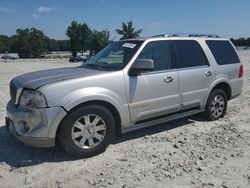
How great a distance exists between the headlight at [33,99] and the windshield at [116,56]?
52.2 inches

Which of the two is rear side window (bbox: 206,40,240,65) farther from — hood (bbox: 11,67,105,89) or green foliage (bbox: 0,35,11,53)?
green foliage (bbox: 0,35,11,53)

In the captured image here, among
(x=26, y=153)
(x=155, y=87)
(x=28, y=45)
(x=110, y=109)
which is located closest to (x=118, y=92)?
(x=110, y=109)

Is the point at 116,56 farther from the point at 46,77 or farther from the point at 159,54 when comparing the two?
the point at 46,77

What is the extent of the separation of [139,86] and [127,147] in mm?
1024

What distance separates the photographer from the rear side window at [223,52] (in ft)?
21.3

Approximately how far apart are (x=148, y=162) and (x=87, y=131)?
1.00m

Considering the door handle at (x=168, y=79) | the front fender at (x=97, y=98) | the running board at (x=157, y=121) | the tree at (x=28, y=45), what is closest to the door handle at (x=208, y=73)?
the running board at (x=157, y=121)

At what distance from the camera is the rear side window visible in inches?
256

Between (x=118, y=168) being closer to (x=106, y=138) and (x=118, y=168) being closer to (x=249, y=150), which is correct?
(x=106, y=138)

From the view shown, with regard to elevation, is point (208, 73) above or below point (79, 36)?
below

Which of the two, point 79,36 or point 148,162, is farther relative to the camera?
point 79,36

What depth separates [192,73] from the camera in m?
5.88

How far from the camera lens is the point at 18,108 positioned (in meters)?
4.56

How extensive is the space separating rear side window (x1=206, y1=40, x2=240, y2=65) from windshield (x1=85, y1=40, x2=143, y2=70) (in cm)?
191
